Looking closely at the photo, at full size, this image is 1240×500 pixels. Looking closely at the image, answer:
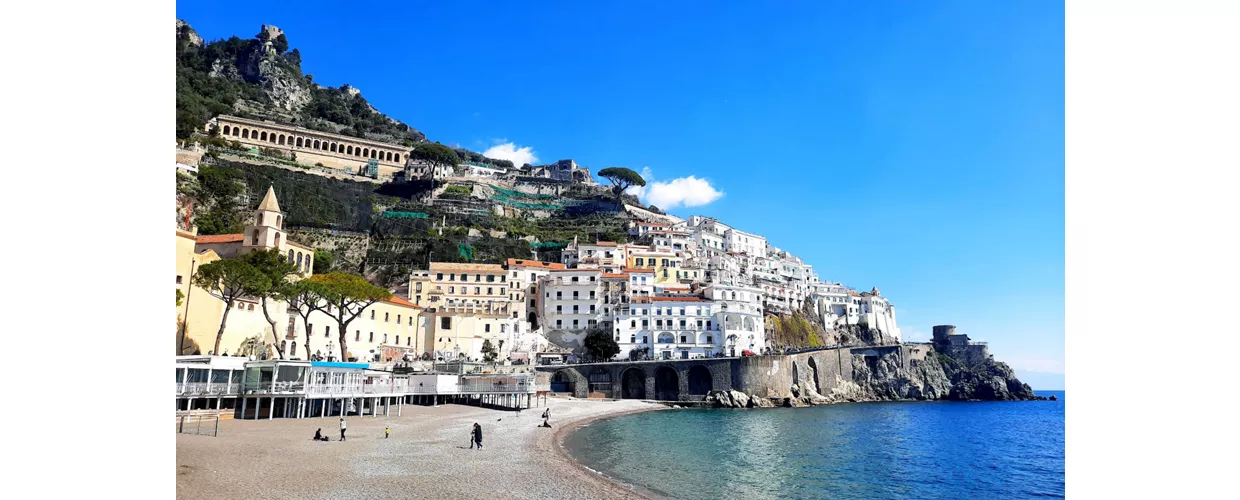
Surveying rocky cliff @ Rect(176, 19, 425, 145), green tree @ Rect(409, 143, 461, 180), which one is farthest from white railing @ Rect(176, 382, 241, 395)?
rocky cliff @ Rect(176, 19, 425, 145)

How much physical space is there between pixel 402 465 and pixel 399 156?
5808cm

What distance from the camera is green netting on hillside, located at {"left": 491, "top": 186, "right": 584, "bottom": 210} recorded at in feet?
207

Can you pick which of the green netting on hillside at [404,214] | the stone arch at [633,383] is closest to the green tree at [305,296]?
the stone arch at [633,383]

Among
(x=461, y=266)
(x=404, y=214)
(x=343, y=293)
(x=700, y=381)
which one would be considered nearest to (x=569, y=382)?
(x=700, y=381)

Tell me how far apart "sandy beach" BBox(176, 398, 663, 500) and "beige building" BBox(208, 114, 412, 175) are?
48577 mm

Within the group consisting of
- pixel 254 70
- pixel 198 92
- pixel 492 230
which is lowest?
pixel 492 230

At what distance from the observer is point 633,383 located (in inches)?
1534

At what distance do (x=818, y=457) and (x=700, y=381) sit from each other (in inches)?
815

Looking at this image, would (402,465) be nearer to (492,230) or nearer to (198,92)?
(492,230)

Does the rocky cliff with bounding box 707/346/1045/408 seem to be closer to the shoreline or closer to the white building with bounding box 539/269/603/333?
the white building with bounding box 539/269/603/333

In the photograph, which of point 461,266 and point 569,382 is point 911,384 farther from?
point 461,266

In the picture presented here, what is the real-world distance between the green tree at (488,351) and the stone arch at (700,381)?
1138 cm
